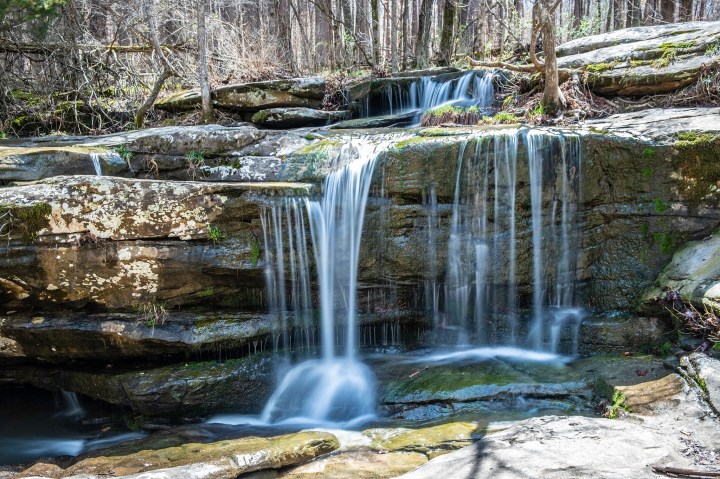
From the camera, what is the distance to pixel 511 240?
6.47 m

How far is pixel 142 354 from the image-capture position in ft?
19.3

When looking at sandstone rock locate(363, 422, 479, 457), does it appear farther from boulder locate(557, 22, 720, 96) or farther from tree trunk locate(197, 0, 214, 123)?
tree trunk locate(197, 0, 214, 123)

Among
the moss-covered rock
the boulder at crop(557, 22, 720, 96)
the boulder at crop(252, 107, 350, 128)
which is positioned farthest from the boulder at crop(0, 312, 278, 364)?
the boulder at crop(557, 22, 720, 96)

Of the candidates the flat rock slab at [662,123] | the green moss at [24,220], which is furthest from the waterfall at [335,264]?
the flat rock slab at [662,123]

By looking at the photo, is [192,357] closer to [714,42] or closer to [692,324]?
[692,324]

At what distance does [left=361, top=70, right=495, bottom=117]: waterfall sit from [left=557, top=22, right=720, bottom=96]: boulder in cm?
147

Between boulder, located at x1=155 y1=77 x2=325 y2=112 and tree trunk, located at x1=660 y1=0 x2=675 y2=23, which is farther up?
tree trunk, located at x1=660 y1=0 x2=675 y2=23

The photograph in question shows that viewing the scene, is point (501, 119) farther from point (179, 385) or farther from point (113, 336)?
point (113, 336)

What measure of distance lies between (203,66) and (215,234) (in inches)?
208

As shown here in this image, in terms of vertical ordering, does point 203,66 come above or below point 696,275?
above

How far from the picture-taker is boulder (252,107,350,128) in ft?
33.2

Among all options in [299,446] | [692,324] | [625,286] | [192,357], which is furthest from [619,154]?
[192,357]

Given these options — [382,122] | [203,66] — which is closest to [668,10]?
[382,122]

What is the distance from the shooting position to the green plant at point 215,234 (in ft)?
19.4
